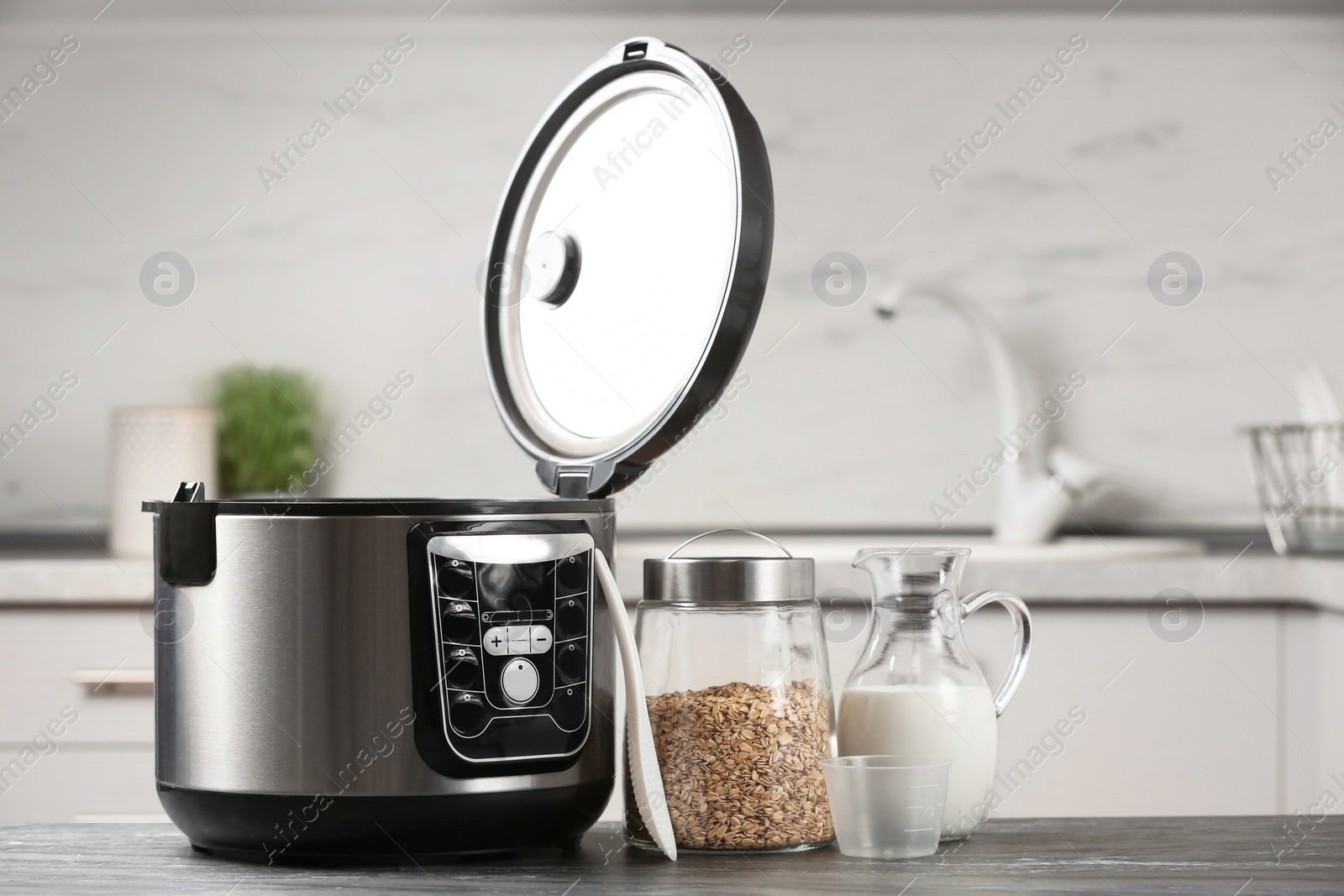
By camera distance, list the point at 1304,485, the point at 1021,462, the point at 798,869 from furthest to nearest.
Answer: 1. the point at 1021,462
2. the point at 1304,485
3. the point at 798,869

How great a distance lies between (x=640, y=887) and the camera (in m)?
0.52

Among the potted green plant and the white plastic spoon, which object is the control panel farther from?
the potted green plant

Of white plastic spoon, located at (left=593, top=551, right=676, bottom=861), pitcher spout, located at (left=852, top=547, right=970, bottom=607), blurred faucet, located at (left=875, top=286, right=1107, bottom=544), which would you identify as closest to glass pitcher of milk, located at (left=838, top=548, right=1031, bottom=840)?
pitcher spout, located at (left=852, top=547, right=970, bottom=607)

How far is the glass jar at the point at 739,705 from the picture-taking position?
58 cm

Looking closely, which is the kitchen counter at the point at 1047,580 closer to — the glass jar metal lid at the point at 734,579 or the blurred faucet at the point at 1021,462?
the blurred faucet at the point at 1021,462

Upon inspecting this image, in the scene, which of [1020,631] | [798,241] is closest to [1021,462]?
[798,241]

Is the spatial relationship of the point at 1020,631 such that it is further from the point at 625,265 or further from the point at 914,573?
the point at 625,265

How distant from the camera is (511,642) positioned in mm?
577

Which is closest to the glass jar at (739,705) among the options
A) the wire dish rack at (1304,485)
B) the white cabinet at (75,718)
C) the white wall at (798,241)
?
the white cabinet at (75,718)

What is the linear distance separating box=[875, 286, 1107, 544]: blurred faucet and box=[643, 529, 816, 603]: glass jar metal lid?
119cm

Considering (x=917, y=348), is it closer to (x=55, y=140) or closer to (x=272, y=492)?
(x=272, y=492)

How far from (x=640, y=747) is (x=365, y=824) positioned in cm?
13

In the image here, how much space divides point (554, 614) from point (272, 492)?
1.29m

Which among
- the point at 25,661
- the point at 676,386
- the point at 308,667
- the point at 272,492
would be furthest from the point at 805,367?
the point at 308,667
